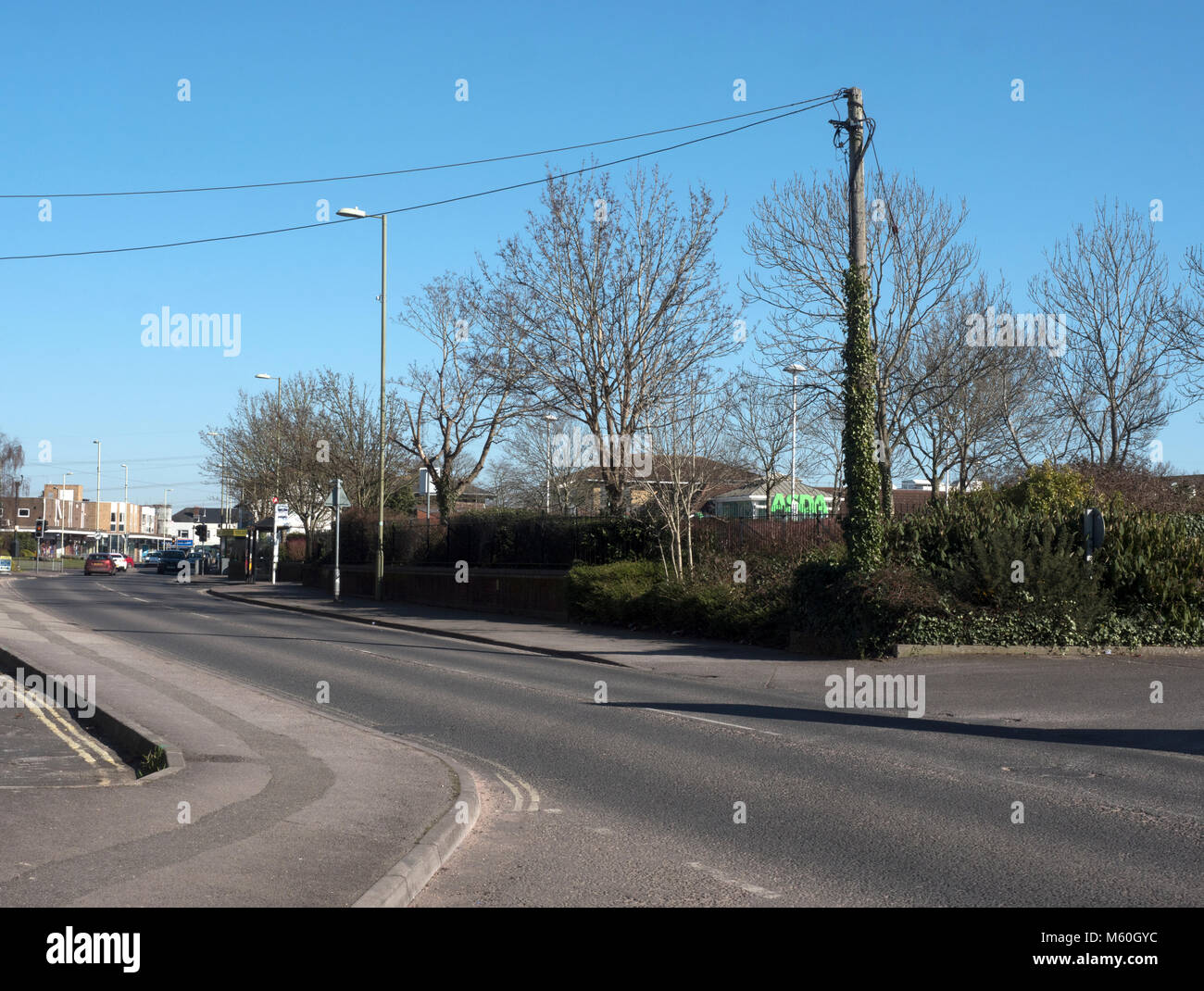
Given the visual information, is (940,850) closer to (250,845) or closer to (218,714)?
(250,845)

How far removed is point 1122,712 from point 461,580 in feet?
71.0

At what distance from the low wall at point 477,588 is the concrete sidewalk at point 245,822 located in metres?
16.1

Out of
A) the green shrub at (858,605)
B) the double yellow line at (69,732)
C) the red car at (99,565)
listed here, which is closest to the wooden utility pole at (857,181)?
the green shrub at (858,605)

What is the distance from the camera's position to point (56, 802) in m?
7.74

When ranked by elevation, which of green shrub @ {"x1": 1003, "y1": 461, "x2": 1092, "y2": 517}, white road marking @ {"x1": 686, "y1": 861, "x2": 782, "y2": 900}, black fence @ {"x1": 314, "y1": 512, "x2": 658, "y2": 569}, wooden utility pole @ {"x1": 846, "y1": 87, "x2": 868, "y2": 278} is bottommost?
white road marking @ {"x1": 686, "y1": 861, "x2": 782, "y2": 900}

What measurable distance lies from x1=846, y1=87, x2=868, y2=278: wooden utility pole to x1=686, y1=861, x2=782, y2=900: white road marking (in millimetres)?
14869

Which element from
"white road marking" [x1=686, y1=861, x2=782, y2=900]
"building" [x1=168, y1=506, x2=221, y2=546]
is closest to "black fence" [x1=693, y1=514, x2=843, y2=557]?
"white road marking" [x1=686, y1=861, x2=782, y2=900]

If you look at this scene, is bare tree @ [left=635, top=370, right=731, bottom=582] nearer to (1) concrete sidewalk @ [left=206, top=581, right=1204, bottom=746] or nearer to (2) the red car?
(1) concrete sidewalk @ [left=206, top=581, right=1204, bottom=746]

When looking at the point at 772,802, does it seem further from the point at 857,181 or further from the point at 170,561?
the point at 170,561

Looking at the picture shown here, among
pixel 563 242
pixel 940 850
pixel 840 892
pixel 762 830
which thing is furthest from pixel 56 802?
pixel 563 242

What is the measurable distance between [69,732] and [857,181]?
49.4ft

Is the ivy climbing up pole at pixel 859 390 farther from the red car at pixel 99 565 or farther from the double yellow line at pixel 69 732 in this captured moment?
the red car at pixel 99 565

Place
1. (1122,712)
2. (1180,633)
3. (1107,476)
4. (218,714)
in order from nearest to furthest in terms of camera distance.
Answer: (218,714)
(1122,712)
(1180,633)
(1107,476)

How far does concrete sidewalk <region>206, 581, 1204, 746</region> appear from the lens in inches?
523
